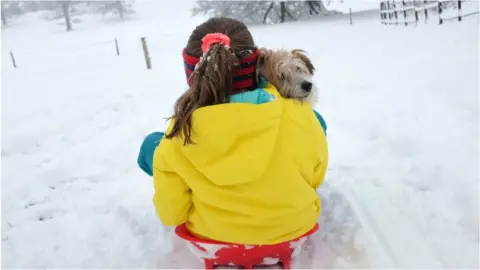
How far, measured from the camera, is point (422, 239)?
90.7 inches

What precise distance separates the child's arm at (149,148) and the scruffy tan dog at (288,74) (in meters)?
0.75

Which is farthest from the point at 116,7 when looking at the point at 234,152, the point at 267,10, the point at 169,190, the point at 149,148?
the point at 234,152

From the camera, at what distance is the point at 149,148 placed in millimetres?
2305

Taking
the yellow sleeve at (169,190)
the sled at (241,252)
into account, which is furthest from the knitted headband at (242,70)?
the sled at (241,252)

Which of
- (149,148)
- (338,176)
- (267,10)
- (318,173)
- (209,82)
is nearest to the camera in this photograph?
(209,82)

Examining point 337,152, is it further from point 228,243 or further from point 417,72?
point 417,72

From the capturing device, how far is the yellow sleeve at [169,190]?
73.9 inches

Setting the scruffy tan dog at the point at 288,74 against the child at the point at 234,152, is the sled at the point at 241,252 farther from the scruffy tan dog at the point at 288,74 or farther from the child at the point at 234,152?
the scruffy tan dog at the point at 288,74

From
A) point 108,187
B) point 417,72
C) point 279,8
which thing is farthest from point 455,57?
point 279,8

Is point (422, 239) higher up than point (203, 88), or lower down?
lower down

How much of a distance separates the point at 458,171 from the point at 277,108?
188 cm

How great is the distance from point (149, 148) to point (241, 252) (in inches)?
30.4

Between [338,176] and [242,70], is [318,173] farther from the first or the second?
[338,176]

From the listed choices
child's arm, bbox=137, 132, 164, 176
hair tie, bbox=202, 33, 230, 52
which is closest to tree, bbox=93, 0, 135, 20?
child's arm, bbox=137, 132, 164, 176
